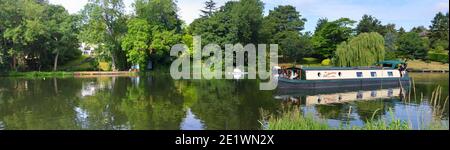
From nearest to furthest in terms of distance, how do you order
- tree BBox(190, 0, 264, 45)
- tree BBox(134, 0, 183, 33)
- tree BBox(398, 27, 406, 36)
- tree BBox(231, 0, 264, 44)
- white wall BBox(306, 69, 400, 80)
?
white wall BBox(306, 69, 400, 80)
tree BBox(190, 0, 264, 45)
tree BBox(134, 0, 183, 33)
tree BBox(231, 0, 264, 44)
tree BBox(398, 27, 406, 36)

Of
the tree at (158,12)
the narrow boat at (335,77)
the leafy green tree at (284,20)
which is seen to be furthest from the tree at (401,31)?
the narrow boat at (335,77)

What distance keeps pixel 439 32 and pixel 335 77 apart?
45.6 m

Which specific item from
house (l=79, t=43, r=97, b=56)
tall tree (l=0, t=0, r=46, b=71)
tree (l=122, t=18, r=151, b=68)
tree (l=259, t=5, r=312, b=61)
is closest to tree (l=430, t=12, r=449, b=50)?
tree (l=259, t=5, r=312, b=61)

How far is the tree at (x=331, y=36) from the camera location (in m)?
65.8

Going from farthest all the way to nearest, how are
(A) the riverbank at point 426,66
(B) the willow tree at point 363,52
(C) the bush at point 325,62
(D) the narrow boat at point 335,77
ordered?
(C) the bush at point 325,62 → (A) the riverbank at point 426,66 → (B) the willow tree at point 363,52 → (D) the narrow boat at point 335,77

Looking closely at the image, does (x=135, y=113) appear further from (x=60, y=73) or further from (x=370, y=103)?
(x=60, y=73)

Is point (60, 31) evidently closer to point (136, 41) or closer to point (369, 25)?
point (136, 41)

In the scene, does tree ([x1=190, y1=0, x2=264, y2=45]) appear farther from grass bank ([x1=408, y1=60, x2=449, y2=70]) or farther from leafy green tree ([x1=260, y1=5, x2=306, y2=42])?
grass bank ([x1=408, y1=60, x2=449, y2=70])

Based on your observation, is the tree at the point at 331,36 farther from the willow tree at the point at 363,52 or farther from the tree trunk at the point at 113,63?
the tree trunk at the point at 113,63

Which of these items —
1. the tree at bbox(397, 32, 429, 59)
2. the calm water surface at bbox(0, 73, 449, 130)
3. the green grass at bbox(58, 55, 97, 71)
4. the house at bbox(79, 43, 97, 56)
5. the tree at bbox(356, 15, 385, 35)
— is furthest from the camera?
the tree at bbox(356, 15, 385, 35)

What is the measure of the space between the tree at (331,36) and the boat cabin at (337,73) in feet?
95.5

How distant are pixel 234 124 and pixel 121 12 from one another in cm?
4302

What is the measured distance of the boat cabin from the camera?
104 ft
